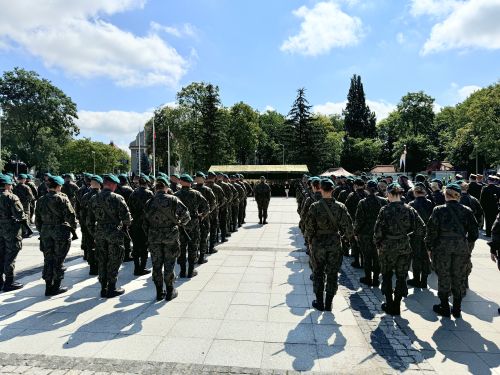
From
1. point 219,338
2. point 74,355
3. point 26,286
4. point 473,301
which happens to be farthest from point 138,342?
point 473,301

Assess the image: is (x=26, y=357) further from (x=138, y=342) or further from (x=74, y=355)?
(x=138, y=342)

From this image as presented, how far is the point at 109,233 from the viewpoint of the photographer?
21.3 feet

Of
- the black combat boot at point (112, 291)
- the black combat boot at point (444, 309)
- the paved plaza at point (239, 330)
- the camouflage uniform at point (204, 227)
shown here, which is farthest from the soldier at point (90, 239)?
the black combat boot at point (444, 309)

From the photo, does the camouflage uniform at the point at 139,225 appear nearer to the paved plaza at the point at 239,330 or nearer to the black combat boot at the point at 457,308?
the paved plaza at the point at 239,330

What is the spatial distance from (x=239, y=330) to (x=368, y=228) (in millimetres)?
3644

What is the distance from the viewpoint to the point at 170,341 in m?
4.75

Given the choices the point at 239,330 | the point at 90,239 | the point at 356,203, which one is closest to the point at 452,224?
the point at 356,203

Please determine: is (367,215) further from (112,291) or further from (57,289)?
(57,289)

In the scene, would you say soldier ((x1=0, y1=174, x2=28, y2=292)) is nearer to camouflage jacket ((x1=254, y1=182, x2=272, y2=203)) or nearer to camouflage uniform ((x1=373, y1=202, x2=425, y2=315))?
camouflage uniform ((x1=373, y1=202, x2=425, y2=315))

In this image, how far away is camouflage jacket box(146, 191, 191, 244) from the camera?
630cm

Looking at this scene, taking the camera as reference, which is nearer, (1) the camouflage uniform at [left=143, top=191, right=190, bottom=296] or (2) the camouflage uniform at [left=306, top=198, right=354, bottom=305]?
(2) the camouflage uniform at [left=306, top=198, right=354, bottom=305]

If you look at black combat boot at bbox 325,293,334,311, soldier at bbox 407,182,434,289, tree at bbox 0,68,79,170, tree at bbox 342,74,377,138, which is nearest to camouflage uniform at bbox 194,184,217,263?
black combat boot at bbox 325,293,334,311

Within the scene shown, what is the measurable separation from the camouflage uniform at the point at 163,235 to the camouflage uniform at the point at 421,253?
4776mm

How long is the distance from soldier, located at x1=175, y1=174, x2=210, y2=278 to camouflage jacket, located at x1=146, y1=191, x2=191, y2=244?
4.33ft
